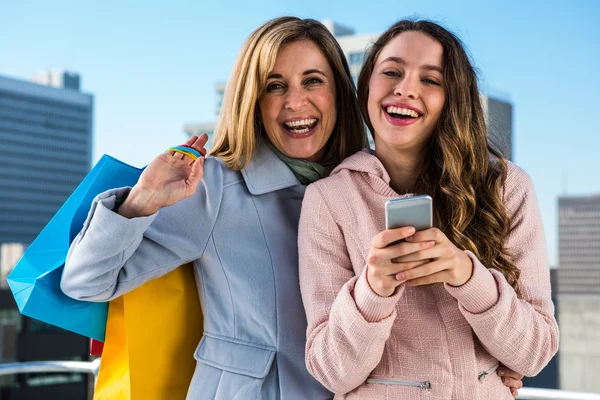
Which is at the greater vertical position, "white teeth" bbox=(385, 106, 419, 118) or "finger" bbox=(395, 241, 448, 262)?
"white teeth" bbox=(385, 106, 419, 118)

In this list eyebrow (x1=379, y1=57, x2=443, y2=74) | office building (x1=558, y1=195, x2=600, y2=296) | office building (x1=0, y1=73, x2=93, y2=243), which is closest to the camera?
eyebrow (x1=379, y1=57, x2=443, y2=74)

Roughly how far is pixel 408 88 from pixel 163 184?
518 mm

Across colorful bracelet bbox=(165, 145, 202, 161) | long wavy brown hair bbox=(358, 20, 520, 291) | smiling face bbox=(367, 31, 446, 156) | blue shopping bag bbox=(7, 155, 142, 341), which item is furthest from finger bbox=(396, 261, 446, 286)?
blue shopping bag bbox=(7, 155, 142, 341)

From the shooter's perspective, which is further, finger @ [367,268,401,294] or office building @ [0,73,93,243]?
office building @ [0,73,93,243]

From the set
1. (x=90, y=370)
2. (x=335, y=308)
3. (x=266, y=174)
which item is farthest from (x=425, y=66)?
(x=90, y=370)

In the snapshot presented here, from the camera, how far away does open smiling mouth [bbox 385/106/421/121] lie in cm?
151

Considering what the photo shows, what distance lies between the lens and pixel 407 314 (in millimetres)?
1423

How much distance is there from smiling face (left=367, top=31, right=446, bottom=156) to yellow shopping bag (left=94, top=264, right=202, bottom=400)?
21.5 inches

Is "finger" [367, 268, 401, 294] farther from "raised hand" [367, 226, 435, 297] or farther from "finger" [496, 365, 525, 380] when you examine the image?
"finger" [496, 365, 525, 380]

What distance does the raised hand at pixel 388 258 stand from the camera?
113 centimetres

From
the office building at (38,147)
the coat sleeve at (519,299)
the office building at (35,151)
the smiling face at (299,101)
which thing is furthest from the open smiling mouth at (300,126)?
the office building at (35,151)

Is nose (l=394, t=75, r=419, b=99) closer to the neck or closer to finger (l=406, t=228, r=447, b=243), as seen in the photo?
the neck

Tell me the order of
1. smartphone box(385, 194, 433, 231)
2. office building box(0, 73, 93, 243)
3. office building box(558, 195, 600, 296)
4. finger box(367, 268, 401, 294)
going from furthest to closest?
office building box(0, 73, 93, 243), office building box(558, 195, 600, 296), finger box(367, 268, 401, 294), smartphone box(385, 194, 433, 231)

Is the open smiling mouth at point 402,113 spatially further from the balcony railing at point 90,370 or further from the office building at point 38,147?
the office building at point 38,147
